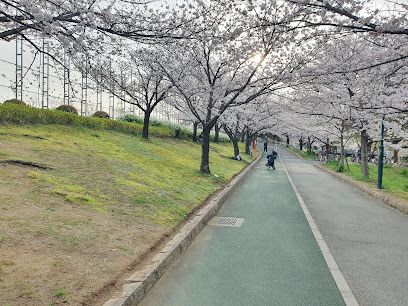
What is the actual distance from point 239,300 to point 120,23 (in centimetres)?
431

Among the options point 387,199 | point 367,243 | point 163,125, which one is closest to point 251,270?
point 367,243

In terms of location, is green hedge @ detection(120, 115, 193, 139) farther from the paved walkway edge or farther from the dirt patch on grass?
the paved walkway edge

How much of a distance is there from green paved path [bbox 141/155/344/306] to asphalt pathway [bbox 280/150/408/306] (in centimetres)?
Result: 38

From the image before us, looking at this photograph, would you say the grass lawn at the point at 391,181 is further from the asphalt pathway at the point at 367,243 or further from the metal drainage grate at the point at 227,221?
the metal drainage grate at the point at 227,221

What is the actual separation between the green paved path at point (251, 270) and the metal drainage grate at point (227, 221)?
188 millimetres

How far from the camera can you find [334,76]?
15070 millimetres

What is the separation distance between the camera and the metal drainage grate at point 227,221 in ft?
28.0

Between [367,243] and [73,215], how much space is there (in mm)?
5353

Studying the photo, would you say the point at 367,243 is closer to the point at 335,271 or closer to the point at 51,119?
the point at 335,271

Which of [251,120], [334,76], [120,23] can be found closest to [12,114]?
[120,23]

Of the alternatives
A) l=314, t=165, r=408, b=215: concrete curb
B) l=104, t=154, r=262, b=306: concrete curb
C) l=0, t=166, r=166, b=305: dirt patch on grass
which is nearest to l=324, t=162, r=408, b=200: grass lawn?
l=314, t=165, r=408, b=215: concrete curb

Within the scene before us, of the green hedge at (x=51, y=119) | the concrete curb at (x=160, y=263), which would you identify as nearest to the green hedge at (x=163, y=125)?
the green hedge at (x=51, y=119)

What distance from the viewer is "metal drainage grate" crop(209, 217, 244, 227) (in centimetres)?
855

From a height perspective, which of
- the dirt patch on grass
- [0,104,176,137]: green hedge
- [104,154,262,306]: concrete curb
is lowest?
[104,154,262,306]: concrete curb
